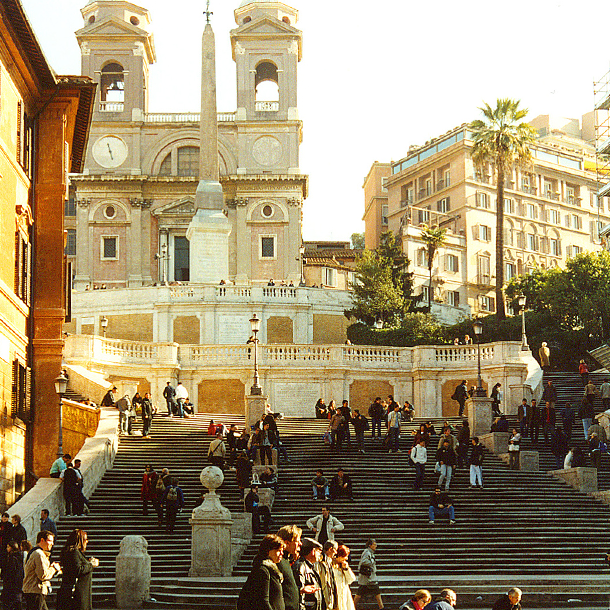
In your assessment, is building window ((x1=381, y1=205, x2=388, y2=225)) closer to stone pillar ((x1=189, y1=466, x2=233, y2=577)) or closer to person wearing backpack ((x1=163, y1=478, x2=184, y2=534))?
person wearing backpack ((x1=163, y1=478, x2=184, y2=534))

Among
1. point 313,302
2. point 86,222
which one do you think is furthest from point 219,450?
point 86,222

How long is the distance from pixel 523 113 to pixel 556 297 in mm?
13006

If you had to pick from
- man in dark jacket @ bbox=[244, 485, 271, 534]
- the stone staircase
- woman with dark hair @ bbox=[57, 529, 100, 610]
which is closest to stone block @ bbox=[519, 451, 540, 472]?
the stone staircase

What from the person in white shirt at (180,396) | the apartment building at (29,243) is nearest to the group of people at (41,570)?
the apartment building at (29,243)

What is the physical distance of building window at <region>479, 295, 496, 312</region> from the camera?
89.2 metres

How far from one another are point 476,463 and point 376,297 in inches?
1221

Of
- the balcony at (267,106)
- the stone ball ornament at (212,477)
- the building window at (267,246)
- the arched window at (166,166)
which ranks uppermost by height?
the balcony at (267,106)

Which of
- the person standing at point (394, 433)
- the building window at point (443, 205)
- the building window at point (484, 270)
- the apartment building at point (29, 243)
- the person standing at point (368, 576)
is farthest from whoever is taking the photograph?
the building window at point (443, 205)

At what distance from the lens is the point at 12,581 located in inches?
696

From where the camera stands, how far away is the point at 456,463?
3069 cm

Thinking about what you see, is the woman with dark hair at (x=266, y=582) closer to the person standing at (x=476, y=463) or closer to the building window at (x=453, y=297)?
the person standing at (x=476, y=463)

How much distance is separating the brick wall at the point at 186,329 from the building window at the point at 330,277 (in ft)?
95.1

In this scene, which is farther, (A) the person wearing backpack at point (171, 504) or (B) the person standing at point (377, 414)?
(B) the person standing at point (377, 414)

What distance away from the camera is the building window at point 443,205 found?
94.4 m
